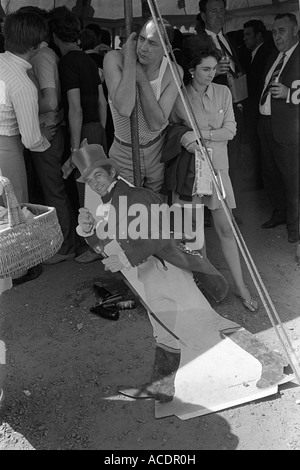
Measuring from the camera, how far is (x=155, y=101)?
333cm

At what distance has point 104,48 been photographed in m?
5.17

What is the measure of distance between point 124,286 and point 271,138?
1899 millimetres

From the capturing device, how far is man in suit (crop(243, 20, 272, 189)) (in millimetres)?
5266

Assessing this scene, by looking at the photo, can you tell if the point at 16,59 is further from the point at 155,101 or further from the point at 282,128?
the point at 282,128

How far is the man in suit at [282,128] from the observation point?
443cm

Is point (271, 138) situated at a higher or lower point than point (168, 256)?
higher

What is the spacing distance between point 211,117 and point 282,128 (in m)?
1.24

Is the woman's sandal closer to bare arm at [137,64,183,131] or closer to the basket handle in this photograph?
bare arm at [137,64,183,131]

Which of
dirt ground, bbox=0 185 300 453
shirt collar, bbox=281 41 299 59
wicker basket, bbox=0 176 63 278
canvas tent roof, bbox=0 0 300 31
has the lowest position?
dirt ground, bbox=0 185 300 453

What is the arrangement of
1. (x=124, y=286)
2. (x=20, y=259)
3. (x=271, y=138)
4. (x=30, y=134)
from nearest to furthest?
(x=20, y=259) < (x=30, y=134) < (x=124, y=286) < (x=271, y=138)

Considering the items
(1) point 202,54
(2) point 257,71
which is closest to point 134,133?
(1) point 202,54

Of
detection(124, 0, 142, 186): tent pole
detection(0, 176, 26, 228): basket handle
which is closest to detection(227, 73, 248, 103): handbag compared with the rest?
detection(124, 0, 142, 186): tent pole

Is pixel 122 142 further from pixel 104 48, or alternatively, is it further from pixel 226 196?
pixel 104 48
